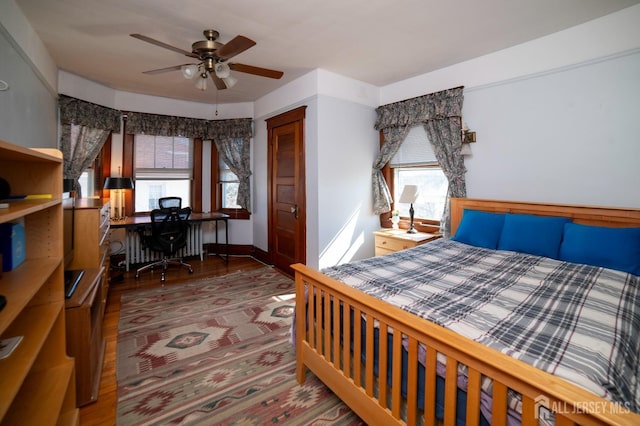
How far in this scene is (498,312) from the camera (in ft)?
4.72

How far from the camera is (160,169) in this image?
479 cm

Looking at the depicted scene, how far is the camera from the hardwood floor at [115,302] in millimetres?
1725

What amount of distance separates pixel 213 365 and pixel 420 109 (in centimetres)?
352

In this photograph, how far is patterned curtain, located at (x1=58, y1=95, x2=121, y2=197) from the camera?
11.8 ft

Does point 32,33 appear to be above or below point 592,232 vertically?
above

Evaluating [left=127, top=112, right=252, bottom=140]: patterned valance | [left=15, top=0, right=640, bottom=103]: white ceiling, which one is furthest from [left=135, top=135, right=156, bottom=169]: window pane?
[left=15, top=0, right=640, bottom=103]: white ceiling

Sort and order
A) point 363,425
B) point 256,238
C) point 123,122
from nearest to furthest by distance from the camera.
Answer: point 363,425, point 123,122, point 256,238

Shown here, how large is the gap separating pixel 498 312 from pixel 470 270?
2.35ft

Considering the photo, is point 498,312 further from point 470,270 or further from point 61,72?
point 61,72

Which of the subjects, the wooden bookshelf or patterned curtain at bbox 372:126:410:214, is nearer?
the wooden bookshelf

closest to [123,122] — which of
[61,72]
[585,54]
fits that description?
[61,72]

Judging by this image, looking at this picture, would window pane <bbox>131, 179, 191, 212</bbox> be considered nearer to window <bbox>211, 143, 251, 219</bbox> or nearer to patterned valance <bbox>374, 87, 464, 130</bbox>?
window <bbox>211, 143, 251, 219</bbox>

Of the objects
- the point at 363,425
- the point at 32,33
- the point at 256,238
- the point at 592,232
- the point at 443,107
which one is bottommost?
the point at 363,425

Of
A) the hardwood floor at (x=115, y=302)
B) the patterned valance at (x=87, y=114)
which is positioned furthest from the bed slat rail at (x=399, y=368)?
the patterned valance at (x=87, y=114)
